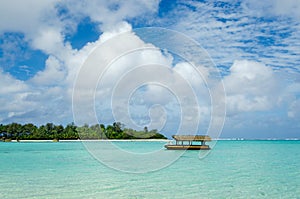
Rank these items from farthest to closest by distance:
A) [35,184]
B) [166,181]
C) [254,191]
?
[166,181] < [35,184] < [254,191]

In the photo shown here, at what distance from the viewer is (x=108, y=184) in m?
14.4

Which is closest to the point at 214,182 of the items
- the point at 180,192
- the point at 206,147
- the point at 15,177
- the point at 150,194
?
the point at 180,192

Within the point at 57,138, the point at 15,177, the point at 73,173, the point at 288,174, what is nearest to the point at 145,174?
the point at 73,173

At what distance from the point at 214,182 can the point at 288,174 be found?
608 cm

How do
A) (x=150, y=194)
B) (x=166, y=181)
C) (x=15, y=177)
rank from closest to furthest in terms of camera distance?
(x=150, y=194) < (x=166, y=181) < (x=15, y=177)

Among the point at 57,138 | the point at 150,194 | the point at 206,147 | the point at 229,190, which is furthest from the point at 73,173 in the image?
the point at 57,138

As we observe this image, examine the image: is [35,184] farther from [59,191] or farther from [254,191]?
[254,191]

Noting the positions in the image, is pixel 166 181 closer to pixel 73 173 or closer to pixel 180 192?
pixel 180 192

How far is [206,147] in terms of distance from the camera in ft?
130

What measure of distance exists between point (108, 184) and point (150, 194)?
8.51 feet

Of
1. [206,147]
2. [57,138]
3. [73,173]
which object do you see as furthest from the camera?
[57,138]

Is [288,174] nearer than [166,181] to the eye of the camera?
No

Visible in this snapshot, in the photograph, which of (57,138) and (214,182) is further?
(57,138)

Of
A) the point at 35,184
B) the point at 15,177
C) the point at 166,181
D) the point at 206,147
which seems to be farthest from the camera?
the point at 206,147
